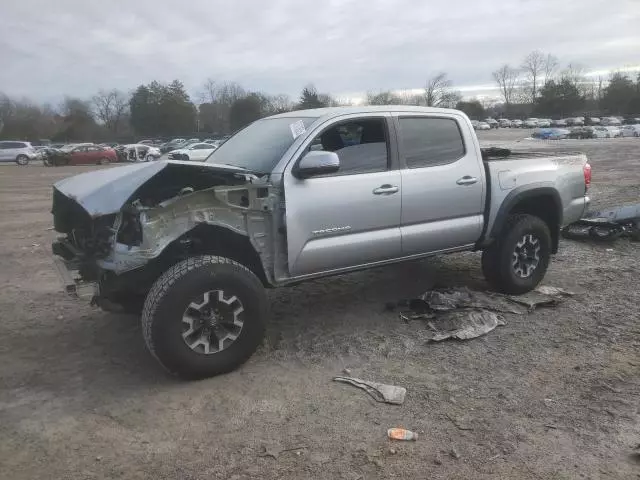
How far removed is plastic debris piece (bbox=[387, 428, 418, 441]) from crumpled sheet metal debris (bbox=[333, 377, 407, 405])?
0.34 metres

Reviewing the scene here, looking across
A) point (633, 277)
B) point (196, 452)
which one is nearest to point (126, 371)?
point (196, 452)

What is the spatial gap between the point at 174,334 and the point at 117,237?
2.78 feet

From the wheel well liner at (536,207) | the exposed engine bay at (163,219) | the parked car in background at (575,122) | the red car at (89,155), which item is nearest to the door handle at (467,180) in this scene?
the wheel well liner at (536,207)

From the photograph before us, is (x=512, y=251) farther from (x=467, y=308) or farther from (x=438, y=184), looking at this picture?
(x=438, y=184)

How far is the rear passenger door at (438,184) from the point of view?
5027 mm

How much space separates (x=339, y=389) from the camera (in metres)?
3.96

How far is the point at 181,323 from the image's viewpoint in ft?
12.8

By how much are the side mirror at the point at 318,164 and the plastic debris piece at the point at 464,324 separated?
1.70 m

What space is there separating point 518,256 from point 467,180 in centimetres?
112

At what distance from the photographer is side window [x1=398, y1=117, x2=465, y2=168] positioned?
5.10 meters

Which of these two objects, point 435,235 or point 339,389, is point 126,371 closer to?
point 339,389

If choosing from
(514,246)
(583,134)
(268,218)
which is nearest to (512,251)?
(514,246)

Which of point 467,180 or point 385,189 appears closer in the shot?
point 385,189

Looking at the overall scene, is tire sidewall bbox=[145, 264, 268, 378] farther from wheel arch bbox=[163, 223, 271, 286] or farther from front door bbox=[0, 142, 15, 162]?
front door bbox=[0, 142, 15, 162]
